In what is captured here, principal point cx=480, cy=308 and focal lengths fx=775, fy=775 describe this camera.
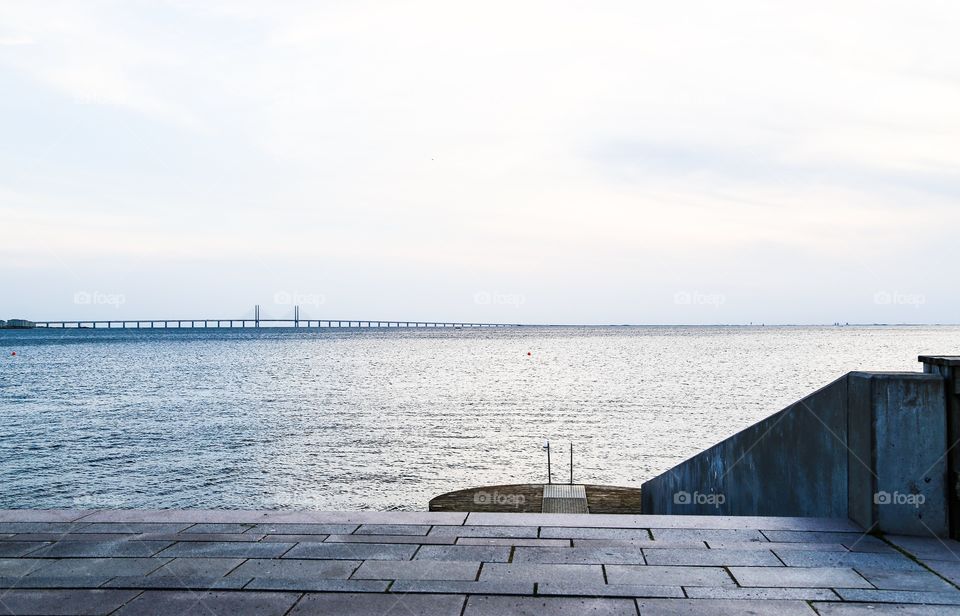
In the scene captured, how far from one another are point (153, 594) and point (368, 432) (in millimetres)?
45777

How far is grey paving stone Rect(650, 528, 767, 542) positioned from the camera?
273 inches

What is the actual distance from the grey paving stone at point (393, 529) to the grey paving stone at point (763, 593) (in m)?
2.67

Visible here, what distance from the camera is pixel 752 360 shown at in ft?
438

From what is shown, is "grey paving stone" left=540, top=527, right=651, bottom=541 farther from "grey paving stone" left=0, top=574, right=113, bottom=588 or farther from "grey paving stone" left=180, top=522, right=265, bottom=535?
"grey paving stone" left=0, top=574, right=113, bottom=588

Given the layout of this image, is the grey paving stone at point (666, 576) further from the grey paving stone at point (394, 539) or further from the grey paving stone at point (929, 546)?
the grey paving stone at point (929, 546)

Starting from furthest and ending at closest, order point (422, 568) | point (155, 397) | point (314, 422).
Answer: point (155, 397), point (314, 422), point (422, 568)

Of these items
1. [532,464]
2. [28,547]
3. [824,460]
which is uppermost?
[824,460]

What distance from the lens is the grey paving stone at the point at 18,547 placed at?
663 cm

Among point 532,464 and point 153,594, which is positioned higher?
point 153,594

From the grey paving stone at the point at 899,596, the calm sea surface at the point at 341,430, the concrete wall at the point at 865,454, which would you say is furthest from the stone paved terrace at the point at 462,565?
the calm sea surface at the point at 341,430

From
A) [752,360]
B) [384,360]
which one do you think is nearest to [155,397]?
[384,360]

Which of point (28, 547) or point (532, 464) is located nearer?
point (28, 547)

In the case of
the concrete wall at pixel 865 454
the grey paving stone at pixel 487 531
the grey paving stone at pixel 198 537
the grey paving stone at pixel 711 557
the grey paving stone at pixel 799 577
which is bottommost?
the grey paving stone at pixel 198 537

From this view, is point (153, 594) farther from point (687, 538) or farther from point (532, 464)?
point (532, 464)
